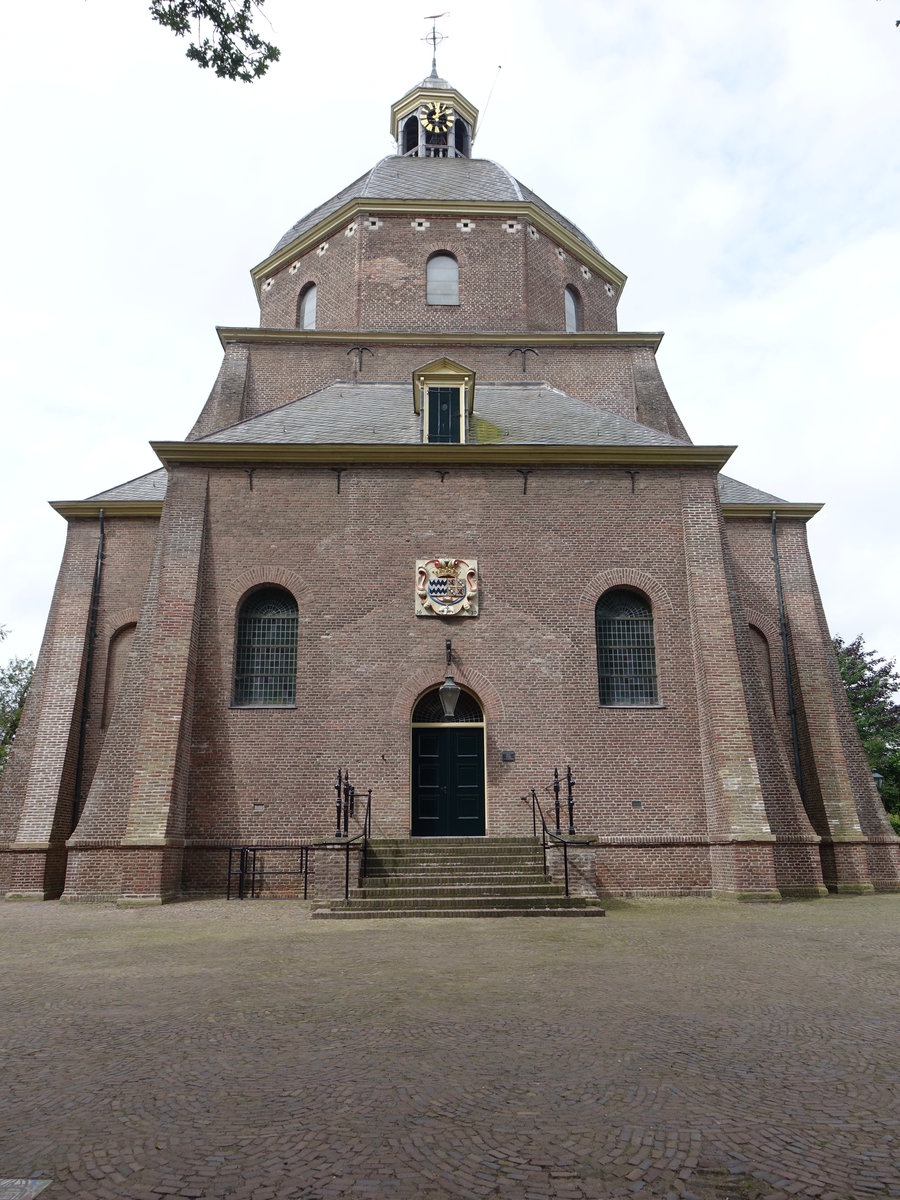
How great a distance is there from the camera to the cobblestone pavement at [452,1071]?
3572mm

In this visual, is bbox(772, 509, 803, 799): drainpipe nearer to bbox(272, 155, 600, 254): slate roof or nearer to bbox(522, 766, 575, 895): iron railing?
bbox(522, 766, 575, 895): iron railing

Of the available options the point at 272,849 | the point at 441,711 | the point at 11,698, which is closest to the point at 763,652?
the point at 441,711

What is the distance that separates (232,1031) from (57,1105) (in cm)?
160

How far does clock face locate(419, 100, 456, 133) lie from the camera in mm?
30297

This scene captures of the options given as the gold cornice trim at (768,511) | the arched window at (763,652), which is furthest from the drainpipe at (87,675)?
the arched window at (763,652)

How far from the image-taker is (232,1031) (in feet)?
19.3

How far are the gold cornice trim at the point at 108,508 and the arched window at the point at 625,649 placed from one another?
10.2m

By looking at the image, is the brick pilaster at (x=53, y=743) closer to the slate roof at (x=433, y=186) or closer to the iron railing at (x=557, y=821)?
the iron railing at (x=557, y=821)

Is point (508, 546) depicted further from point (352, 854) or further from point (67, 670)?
point (67, 670)

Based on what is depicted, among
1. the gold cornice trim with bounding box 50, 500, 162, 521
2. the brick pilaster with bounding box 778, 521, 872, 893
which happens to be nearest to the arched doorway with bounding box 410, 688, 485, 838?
the brick pilaster with bounding box 778, 521, 872, 893

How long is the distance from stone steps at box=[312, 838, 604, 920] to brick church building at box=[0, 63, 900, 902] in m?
0.90

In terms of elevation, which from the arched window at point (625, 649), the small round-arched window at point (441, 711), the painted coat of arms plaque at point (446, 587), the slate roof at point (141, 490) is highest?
the slate roof at point (141, 490)

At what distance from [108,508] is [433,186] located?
→ 531 inches

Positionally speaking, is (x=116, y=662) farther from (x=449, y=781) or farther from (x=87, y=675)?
(x=449, y=781)
